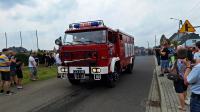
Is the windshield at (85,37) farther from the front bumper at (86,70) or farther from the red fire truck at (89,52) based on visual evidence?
the front bumper at (86,70)

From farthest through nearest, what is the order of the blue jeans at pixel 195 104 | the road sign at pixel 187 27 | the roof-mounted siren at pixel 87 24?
the road sign at pixel 187 27 < the roof-mounted siren at pixel 87 24 < the blue jeans at pixel 195 104

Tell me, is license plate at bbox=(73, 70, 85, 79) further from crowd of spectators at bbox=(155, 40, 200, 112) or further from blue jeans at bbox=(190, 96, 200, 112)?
blue jeans at bbox=(190, 96, 200, 112)

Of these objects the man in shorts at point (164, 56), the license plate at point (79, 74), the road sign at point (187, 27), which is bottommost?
the license plate at point (79, 74)

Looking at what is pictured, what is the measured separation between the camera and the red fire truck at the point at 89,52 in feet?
43.8

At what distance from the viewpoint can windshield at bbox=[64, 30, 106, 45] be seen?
1390 cm

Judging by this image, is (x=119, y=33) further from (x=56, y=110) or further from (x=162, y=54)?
(x=56, y=110)

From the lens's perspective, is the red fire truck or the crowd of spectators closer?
the crowd of spectators

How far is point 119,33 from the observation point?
53.9 ft

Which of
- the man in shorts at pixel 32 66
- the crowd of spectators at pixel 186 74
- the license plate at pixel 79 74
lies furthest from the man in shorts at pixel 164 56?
the man in shorts at pixel 32 66

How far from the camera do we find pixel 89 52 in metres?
13.5

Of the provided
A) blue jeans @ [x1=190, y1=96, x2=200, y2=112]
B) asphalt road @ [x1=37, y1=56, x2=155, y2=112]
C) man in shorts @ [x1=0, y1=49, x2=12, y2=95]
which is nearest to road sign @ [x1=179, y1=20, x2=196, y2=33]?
asphalt road @ [x1=37, y1=56, x2=155, y2=112]

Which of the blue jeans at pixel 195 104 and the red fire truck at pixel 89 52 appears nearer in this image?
the blue jeans at pixel 195 104

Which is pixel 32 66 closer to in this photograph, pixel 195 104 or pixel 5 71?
pixel 5 71

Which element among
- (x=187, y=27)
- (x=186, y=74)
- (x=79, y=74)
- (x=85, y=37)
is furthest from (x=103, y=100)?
(x=187, y=27)
